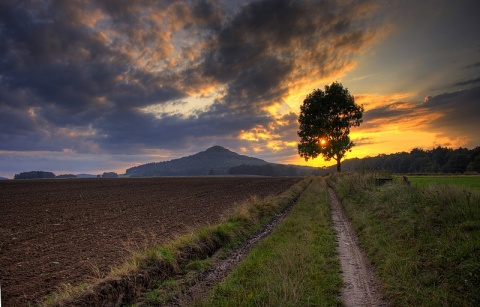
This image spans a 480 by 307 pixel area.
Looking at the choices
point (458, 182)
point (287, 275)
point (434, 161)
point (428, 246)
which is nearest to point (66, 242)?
point (287, 275)

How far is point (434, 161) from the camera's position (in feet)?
346

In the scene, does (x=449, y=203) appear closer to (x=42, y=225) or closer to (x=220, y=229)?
(x=220, y=229)

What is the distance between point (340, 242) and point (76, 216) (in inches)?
791

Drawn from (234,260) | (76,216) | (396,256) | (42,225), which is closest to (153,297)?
(234,260)

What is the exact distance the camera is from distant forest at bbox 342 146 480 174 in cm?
8540

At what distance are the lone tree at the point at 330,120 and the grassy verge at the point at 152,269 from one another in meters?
44.9

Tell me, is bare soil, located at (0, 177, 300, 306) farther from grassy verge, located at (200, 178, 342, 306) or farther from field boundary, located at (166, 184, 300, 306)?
grassy verge, located at (200, 178, 342, 306)

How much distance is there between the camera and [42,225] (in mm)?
18391

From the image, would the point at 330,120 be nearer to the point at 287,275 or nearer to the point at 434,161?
the point at 287,275

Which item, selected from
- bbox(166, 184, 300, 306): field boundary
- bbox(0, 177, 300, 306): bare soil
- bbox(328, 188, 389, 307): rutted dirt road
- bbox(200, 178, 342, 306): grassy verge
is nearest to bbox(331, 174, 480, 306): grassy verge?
→ bbox(328, 188, 389, 307): rutted dirt road

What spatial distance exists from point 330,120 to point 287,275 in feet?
173

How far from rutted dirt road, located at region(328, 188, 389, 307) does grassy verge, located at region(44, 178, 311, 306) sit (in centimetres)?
517

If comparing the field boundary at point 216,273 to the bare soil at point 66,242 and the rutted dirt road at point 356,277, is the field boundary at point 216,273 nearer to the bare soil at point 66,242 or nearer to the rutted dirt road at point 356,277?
the bare soil at point 66,242

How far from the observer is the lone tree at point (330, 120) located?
56.4 m
